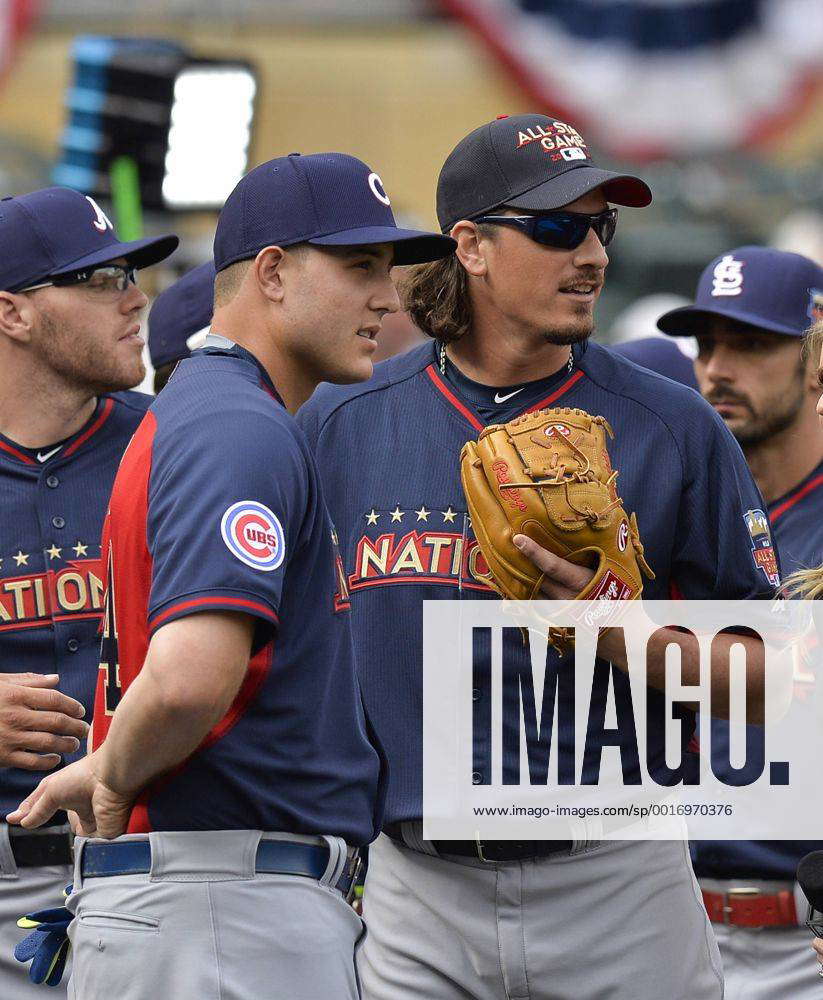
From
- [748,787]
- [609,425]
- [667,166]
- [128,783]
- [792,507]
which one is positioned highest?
[609,425]

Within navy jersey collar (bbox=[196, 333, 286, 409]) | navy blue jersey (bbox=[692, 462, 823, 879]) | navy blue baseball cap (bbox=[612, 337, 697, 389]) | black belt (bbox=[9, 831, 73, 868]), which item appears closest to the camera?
navy jersey collar (bbox=[196, 333, 286, 409])

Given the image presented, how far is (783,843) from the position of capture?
4566 mm

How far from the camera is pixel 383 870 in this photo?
12.9 feet

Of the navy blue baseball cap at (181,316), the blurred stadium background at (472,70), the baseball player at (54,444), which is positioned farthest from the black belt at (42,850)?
the blurred stadium background at (472,70)

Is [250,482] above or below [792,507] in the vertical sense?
above

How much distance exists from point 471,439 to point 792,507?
1281mm

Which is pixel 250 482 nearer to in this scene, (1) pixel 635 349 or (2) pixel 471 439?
(2) pixel 471 439

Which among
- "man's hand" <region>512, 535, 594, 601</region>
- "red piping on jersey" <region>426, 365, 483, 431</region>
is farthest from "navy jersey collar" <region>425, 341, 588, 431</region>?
"man's hand" <region>512, 535, 594, 601</region>

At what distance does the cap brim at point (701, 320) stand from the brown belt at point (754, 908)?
160 centimetres

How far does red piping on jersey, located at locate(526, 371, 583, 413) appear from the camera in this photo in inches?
154

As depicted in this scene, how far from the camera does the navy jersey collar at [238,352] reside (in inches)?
129

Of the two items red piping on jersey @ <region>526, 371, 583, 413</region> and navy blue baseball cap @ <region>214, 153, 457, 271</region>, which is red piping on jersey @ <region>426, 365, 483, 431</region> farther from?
navy blue baseball cap @ <region>214, 153, 457, 271</region>

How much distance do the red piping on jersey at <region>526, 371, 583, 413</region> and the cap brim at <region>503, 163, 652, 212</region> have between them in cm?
39

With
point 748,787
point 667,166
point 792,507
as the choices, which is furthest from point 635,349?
point 667,166
